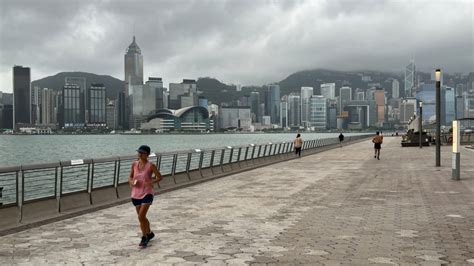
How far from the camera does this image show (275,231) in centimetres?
958

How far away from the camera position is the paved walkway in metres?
7.62

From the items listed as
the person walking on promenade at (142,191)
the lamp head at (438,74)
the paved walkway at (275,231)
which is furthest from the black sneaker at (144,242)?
the lamp head at (438,74)

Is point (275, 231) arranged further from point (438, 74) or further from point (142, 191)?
point (438, 74)

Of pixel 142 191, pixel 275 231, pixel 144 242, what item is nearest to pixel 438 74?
pixel 275 231

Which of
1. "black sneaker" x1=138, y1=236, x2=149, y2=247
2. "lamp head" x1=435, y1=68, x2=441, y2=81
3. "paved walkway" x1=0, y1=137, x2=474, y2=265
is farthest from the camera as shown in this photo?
"lamp head" x1=435, y1=68, x2=441, y2=81

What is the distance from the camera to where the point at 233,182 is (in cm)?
1936

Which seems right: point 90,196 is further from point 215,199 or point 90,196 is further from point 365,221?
point 365,221

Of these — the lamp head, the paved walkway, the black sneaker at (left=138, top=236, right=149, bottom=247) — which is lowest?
the paved walkway

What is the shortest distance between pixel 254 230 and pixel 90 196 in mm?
5032

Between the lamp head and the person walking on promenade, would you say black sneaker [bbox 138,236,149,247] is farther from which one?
the lamp head

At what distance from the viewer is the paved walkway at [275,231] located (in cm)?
762

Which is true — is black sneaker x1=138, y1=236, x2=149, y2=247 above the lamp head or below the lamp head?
below

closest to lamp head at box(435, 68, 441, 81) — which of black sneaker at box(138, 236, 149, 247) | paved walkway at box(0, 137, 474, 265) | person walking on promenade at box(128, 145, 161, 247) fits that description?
paved walkway at box(0, 137, 474, 265)

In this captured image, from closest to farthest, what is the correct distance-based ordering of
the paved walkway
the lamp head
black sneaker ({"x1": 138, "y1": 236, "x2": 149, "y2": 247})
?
the paved walkway, black sneaker ({"x1": 138, "y1": 236, "x2": 149, "y2": 247}), the lamp head
